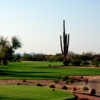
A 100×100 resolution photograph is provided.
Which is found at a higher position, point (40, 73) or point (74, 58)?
point (74, 58)

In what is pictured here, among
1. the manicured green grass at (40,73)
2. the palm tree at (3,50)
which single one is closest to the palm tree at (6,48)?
the palm tree at (3,50)

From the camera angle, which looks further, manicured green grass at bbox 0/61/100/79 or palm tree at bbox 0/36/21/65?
palm tree at bbox 0/36/21/65

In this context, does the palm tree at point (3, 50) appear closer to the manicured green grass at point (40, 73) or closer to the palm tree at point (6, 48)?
the palm tree at point (6, 48)

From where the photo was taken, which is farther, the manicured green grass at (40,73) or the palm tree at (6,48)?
the palm tree at (6,48)

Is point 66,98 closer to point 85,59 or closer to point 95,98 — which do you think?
point 95,98

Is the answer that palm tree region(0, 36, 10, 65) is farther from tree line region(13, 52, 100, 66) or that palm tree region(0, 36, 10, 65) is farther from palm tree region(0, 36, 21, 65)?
tree line region(13, 52, 100, 66)

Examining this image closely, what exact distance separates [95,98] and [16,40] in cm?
7106

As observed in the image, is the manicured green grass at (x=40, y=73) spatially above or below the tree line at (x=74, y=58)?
below

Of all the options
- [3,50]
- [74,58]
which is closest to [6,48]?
[3,50]

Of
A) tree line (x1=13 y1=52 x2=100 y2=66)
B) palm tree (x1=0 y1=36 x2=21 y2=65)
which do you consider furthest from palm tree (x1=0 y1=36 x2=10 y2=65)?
tree line (x1=13 y1=52 x2=100 y2=66)

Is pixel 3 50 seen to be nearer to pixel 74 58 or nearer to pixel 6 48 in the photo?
pixel 6 48

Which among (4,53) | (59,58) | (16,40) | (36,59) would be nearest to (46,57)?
(36,59)

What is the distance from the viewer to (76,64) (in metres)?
67.3

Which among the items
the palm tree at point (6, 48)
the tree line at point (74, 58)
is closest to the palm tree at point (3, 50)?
the palm tree at point (6, 48)
